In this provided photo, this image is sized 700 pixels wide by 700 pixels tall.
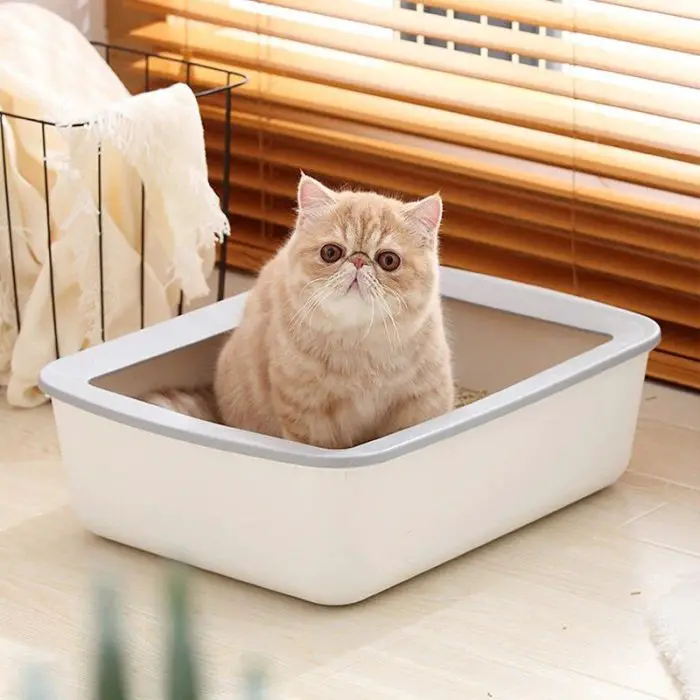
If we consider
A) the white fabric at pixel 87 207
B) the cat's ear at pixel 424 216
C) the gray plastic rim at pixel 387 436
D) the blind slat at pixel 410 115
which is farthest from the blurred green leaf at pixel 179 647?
the blind slat at pixel 410 115

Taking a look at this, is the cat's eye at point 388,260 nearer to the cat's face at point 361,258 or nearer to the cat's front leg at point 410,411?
the cat's face at point 361,258

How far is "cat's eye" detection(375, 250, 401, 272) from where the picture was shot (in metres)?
1.50

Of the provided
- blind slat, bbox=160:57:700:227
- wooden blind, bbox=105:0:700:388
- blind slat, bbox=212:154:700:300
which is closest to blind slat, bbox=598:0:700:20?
wooden blind, bbox=105:0:700:388

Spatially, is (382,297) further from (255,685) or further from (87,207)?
(255,685)

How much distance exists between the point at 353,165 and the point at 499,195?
1.00 ft

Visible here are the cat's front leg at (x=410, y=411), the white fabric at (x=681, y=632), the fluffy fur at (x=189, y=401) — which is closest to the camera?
the white fabric at (x=681, y=632)

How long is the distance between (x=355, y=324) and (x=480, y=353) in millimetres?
547

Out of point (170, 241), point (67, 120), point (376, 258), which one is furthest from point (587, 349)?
point (67, 120)

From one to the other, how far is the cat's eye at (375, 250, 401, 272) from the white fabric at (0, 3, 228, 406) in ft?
2.08

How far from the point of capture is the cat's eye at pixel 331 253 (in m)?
1.50

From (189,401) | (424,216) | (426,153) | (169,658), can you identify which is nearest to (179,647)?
(169,658)

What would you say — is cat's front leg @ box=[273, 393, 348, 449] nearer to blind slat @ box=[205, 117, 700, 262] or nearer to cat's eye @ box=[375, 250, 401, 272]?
cat's eye @ box=[375, 250, 401, 272]

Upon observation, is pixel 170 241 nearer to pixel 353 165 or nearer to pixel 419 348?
pixel 353 165

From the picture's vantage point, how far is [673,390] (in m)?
2.16
